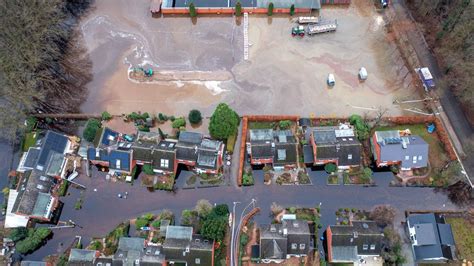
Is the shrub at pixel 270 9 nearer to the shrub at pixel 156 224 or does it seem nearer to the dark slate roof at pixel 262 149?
the dark slate roof at pixel 262 149

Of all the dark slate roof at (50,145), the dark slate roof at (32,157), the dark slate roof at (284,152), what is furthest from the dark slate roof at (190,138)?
the dark slate roof at (32,157)

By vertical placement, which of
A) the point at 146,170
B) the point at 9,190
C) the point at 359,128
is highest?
the point at 359,128

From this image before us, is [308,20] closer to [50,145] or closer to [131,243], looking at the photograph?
[50,145]

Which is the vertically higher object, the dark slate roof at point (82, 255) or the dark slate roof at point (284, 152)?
the dark slate roof at point (284, 152)

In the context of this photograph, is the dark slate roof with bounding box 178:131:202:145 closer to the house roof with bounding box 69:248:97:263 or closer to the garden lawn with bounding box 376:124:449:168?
the house roof with bounding box 69:248:97:263

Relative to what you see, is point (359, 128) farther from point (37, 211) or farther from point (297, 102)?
point (37, 211)

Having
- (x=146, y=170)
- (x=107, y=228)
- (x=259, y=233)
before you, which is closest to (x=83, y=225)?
(x=107, y=228)

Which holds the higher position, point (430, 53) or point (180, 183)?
point (430, 53)
